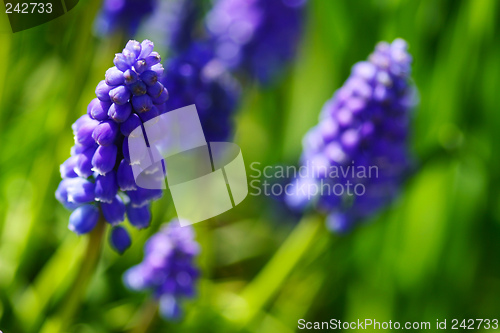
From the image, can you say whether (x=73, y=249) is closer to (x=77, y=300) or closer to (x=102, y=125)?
(x=77, y=300)

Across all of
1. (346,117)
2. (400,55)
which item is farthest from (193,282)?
(400,55)

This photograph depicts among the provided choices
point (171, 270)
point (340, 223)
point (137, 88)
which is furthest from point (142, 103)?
point (340, 223)

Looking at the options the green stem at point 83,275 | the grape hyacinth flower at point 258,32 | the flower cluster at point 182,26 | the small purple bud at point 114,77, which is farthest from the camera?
the grape hyacinth flower at point 258,32

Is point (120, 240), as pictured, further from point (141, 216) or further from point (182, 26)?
point (182, 26)

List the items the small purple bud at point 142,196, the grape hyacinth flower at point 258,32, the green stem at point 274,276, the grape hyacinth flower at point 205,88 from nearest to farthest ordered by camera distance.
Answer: the small purple bud at point 142,196 < the grape hyacinth flower at point 205,88 < the green stem at point 274,276 < the grape hyacinth flower at point 258,32

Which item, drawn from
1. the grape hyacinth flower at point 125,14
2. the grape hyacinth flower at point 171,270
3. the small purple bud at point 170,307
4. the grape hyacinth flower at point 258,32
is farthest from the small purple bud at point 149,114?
the grape hyacinth flower at point 258,32

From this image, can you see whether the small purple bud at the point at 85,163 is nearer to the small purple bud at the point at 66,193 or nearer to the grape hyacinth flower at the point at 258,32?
the small purple bud at the point at 66,193

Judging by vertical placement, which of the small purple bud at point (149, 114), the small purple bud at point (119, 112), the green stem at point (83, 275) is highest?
the small purple bud at point (119, 112)
